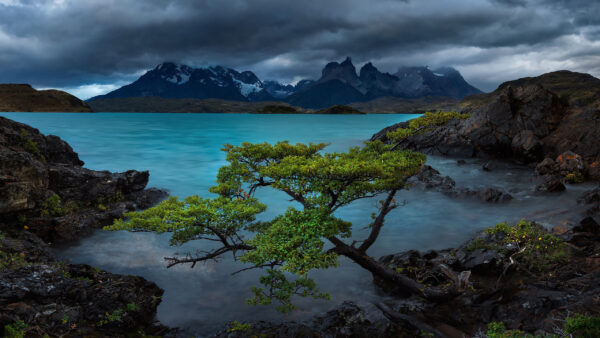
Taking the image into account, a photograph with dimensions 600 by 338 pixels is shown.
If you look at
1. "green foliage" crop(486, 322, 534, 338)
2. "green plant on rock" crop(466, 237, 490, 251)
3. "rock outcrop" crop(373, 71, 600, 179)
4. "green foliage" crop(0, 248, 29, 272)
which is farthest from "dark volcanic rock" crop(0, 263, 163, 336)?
"rock outcrop" crop(373, 71, 600, 179)

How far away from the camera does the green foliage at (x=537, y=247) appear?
13.5m

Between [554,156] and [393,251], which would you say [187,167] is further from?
[554,156]

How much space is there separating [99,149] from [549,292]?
73.6m

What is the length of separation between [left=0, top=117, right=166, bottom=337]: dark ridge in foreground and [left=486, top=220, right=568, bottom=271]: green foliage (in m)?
14.9

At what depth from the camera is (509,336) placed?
795cm

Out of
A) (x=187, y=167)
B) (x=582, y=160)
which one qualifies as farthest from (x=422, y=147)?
(x=187, y=167)

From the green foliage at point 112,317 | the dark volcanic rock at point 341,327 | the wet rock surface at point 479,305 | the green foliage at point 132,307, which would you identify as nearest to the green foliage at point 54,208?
the green foliage at point 132,307

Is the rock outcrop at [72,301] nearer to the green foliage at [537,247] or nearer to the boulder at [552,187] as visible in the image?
the green foliage at [537,247]

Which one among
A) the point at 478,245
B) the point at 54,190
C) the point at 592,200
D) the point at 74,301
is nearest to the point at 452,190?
the point at 592,200

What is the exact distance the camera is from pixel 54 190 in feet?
73.9

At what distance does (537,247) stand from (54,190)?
2832 centimetres

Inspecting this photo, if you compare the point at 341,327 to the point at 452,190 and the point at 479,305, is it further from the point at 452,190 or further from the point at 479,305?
the point at 452,190

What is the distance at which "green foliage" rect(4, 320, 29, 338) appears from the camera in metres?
8.31

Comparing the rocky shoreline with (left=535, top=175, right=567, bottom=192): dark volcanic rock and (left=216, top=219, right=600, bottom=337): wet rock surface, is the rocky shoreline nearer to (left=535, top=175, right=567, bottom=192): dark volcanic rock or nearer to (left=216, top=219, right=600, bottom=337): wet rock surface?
(left=216, top=219, right=600, bottom=337): wet rock surface
